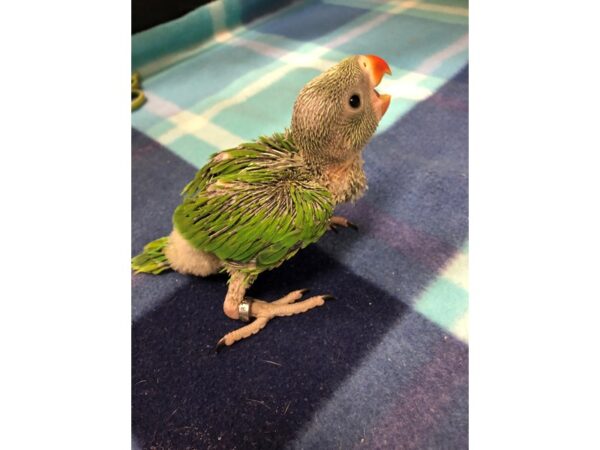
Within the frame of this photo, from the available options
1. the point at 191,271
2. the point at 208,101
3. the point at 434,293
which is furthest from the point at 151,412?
the point at 208,101

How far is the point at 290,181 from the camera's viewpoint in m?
0.59

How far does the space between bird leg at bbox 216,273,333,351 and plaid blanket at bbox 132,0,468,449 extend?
2cm

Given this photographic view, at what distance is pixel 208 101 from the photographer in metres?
1.18

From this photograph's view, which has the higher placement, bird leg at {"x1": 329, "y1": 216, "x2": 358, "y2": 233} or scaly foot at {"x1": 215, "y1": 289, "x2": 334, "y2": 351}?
Result: bird leg at {"x1": 329, "y1": 216, "x2": 358, "y2": 233}

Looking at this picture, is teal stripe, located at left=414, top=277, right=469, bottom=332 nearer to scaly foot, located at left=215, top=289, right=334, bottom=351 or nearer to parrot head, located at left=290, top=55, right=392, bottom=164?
scaly foot, located at left=215, top=289, right=334, bottom=351

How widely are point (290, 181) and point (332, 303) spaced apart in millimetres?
232

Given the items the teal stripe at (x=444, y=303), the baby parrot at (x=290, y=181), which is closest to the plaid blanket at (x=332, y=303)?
the teal stripe at (x=444, y=303)

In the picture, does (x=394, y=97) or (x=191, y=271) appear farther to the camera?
(x=394, y=97)

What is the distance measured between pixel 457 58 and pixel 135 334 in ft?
3.49

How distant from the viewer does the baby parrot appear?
56cm

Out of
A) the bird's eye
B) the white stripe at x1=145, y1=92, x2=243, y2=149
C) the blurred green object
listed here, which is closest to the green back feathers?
the bird's eye

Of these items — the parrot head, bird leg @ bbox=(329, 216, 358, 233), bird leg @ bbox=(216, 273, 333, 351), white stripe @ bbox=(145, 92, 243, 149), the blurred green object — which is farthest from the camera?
the blurred green object

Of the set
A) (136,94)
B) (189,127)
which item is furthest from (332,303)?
(136,94)

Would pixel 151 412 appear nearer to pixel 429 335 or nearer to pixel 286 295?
pixel 286 295
